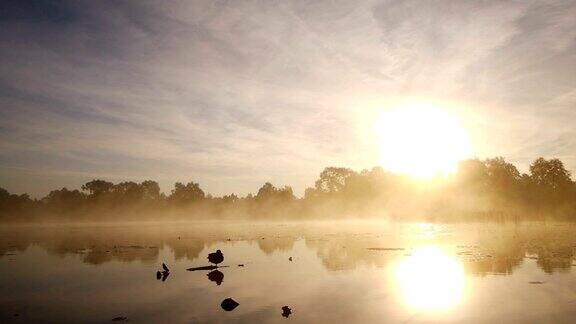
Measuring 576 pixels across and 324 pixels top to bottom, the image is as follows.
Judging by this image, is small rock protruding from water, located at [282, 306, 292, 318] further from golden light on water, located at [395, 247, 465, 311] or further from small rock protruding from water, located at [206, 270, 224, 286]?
small rock protruding from water, located at [206, 270, 224, 286]

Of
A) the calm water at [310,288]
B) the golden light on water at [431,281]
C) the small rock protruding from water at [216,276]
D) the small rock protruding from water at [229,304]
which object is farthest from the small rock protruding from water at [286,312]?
the small rock protruding from water at [216,276]

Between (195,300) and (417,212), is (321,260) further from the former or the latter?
(417,212)

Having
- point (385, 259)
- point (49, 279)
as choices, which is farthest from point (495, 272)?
point (49, 279)

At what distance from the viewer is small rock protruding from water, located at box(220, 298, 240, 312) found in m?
19.0

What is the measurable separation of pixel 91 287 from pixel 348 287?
17322mm

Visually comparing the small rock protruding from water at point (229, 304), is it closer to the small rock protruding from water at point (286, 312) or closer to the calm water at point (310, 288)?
the calm water at point (310, 288)

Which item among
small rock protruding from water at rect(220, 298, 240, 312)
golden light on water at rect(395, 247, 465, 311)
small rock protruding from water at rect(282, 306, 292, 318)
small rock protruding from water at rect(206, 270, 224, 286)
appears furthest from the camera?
small rock protruding from water at rect(206, 270, 224, 286)

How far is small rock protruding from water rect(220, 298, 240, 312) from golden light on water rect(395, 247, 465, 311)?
9.16 metres

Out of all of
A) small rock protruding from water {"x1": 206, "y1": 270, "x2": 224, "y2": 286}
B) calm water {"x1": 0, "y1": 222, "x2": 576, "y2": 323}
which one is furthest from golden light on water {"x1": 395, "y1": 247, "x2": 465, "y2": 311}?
→ small rock protruding from water {"x1": 206, "y1": 270, "x2": 224, "y2": 286}

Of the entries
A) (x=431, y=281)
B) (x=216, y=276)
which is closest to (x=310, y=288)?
(x=431, y=281)

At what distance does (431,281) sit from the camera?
25062 mm

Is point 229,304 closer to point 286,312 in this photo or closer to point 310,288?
point 286,312

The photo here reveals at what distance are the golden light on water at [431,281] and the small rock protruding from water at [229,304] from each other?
9159 mm

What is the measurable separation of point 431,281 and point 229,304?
13.8 m
